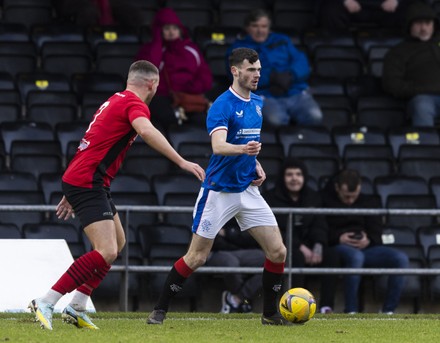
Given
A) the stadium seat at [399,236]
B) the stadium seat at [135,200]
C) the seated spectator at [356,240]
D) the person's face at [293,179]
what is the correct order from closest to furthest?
the seated spectator at [356,240], the person's face at [293,179], the stadium seat at [135,200], the stadium seat at [399,236]

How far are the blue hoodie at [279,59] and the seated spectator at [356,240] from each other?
2.26 meters

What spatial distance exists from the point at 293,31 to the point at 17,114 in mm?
Result: 4154

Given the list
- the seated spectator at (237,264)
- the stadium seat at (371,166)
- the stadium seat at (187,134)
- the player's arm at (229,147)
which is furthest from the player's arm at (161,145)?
the stadium seat at (371,166)

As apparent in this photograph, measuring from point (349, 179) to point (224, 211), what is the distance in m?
3.74

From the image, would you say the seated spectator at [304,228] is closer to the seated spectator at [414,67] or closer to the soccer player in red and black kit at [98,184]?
the seated spectator at [414,67]

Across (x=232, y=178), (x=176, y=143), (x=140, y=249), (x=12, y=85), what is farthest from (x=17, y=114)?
(x=232, y=178)

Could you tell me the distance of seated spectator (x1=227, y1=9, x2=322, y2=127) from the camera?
16.0 metres

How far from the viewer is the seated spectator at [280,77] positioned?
16.0 m

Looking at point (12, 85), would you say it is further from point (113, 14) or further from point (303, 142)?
point (303, 142)

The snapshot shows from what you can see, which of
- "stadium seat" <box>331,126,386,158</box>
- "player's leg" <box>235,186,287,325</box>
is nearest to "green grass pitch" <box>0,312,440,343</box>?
"player's leg" <box>235,186,287,325</box>

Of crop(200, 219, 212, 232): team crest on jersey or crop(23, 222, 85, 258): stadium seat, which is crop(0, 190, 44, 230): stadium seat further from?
crop(200, 219, 212, 232): team crest on jersey

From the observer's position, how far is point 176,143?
1532cm

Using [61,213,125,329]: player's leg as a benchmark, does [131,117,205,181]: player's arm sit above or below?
above

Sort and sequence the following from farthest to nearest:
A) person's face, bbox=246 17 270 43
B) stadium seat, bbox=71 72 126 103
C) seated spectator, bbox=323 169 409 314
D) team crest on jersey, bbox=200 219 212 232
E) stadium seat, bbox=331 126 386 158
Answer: stadium seat, bbox=71 72 126 103, person's face, bbox=246 17 270 43, stadium seat, bbox=331 126 386 158, seated spectator, bbox=323 169 409 314, team crest on jersey, bbox=200 219 212 232
